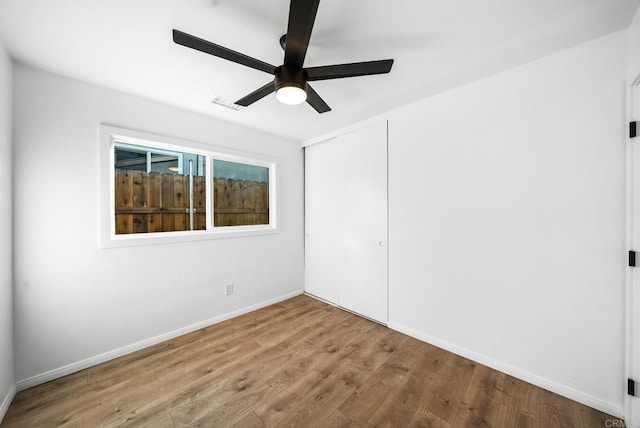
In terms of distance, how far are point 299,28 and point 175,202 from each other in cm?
230

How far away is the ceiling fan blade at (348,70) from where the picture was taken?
53.7 inches

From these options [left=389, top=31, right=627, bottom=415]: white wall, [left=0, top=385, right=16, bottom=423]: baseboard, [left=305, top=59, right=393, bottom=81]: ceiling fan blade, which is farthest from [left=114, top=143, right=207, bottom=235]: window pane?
[left=389, top=31, right=627, bottom=415]: white wall

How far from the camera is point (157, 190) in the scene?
251cm

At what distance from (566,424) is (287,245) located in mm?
2986

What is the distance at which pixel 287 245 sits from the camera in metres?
3.50

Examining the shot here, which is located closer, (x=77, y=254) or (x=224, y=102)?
(x=77, y=254)

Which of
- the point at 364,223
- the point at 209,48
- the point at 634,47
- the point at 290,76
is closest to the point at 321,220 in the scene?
the point at 364,223

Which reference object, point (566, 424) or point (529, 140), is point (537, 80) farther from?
point (566, 424)

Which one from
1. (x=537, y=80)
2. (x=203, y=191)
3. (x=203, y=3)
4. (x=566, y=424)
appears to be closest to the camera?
(x=203, y=3)

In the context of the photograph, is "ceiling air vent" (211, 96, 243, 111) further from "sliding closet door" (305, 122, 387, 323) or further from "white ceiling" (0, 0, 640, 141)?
"sliding closet door" (305, 122, 387, 323)

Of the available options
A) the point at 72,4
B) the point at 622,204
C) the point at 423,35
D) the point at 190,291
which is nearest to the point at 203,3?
the point at 72,4

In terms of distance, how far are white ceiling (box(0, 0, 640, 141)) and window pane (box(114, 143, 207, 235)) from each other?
63 cm

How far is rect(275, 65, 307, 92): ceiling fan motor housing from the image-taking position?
1.38 m

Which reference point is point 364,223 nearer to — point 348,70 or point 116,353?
point 348,70
